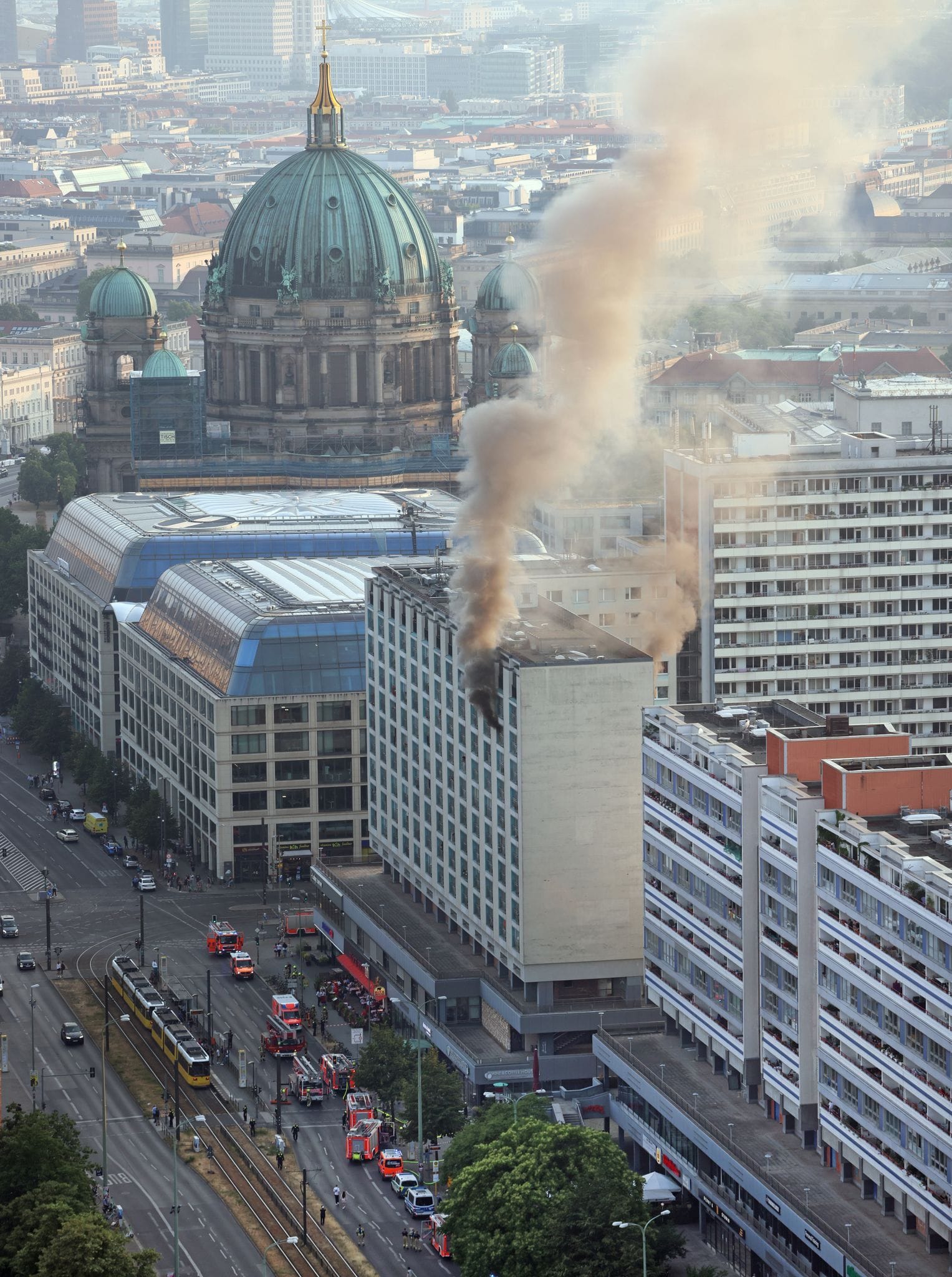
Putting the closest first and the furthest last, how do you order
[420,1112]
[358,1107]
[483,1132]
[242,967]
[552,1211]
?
[552,1211] → [483,1132] → [420,1112] → [358,1107] → [242,967]

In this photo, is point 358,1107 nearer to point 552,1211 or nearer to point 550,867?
point 550,867

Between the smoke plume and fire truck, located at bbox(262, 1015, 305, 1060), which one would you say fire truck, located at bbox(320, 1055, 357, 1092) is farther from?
the smoke plume

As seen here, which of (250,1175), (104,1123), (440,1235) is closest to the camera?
(440,1235)

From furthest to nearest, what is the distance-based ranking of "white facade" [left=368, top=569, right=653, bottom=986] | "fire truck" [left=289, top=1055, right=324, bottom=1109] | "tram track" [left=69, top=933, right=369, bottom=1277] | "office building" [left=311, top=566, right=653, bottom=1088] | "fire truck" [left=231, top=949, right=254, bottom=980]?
"fire truck" [left=231, top=949, right=254, bottom=980], "fire truck" [left=289, top=1055, right=324, bottom=1109], "white facade" [left=368, top=569, right=653, bottom=986], "office building" [left=311, top=566, right=653, bottom=1088], "tram track" [left=69, top=933, right=369, bottom=1277]

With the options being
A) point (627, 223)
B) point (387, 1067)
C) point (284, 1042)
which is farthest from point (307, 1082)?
point (627, 223)

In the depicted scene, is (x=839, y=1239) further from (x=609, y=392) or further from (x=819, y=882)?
(x=609, y=392)

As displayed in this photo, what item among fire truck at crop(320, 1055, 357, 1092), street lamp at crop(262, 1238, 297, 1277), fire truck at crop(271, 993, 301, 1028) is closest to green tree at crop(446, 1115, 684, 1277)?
street lamp at crop(262, 1238, 297, 1277)

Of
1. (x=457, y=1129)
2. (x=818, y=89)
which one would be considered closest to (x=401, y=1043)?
(x=457, y=1129)
